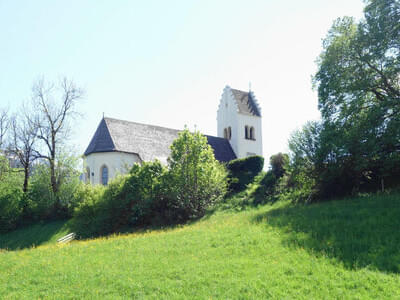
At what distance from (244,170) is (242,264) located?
21.9 m

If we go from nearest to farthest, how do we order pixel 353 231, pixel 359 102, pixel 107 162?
pixel 353 231 < pixel 359 102 < pixel 107 162

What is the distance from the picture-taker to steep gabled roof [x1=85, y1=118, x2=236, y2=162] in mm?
33469

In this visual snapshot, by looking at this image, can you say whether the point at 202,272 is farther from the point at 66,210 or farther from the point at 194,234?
the point at 66,210

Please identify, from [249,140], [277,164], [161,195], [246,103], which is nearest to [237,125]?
[249,140]

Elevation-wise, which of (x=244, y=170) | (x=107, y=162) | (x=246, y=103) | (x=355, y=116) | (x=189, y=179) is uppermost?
(x=246, y=103)

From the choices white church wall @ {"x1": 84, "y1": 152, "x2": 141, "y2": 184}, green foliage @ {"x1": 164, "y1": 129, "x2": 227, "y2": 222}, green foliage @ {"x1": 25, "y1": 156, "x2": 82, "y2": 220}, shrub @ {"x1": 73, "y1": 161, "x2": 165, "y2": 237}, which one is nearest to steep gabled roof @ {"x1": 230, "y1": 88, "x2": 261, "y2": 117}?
white church wall @ {"x1": 84, "y1": 152, "x2": 141, "y2": 184}

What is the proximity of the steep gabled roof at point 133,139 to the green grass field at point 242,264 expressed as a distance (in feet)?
66.3

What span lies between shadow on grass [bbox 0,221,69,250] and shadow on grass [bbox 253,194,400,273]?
16.1 meters

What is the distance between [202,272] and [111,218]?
14325mm

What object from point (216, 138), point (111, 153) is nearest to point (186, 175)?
point (111, 153)

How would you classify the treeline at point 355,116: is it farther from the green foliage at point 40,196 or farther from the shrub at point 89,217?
the green foliage at point 40,196

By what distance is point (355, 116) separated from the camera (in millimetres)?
18328

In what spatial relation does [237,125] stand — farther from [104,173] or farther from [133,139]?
[104,173]

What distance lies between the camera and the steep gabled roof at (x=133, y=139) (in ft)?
110
